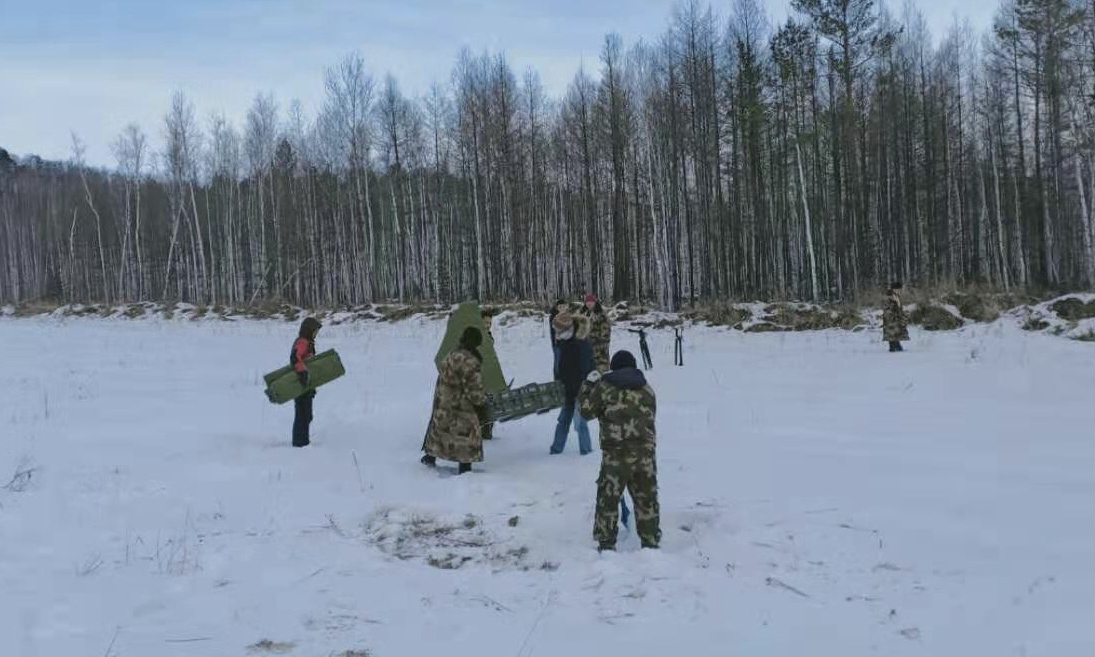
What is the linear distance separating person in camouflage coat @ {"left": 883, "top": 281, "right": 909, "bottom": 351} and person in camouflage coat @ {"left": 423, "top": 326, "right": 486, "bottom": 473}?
11.7 m

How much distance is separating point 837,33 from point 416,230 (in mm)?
25237

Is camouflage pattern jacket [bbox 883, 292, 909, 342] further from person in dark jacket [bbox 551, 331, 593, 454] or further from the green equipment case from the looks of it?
the green equipment case

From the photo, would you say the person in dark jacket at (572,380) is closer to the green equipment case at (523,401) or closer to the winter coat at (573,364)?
the winter coat at (573,364)

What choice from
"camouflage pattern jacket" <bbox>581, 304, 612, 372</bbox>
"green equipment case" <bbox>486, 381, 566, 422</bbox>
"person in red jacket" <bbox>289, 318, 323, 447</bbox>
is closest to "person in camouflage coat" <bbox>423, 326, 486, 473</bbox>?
"green equipment case" <bbox>486, 381, 566, 422</bbox>

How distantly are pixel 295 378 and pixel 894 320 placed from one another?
1304 cm

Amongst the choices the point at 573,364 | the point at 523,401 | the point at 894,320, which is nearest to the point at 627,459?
the point at 523,401

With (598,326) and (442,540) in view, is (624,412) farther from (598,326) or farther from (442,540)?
(598,326)

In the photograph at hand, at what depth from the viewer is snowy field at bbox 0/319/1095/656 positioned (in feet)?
13.1

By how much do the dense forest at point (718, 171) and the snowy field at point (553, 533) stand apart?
17.7 metres

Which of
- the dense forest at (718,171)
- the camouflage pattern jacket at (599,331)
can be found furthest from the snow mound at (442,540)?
the dense forest at (718,171)

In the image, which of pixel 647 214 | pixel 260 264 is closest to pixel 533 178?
pixel 647 214

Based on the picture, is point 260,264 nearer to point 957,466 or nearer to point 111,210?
point 111,210

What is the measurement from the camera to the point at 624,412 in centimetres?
530

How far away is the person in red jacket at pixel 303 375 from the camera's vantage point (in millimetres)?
8570
